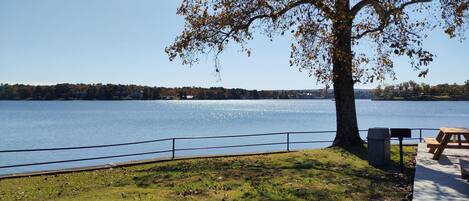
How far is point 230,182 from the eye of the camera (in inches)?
437

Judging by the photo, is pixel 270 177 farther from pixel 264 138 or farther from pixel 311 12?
pixel 264 138

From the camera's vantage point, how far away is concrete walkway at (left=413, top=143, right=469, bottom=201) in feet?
30.0

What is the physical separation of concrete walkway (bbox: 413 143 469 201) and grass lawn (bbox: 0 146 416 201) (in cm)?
38

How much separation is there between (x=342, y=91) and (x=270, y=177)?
7839mm

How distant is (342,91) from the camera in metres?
18.5

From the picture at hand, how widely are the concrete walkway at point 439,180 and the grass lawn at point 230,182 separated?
379mm

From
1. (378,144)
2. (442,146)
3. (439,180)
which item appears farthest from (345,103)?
(439,180)

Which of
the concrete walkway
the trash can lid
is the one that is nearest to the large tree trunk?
the concrete walkway

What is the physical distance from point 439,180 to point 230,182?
4670 mm

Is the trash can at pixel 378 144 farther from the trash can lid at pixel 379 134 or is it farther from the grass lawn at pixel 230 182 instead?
the grass lawn at pixel 230 182

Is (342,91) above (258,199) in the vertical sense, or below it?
above

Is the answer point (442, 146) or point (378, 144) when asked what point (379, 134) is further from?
point (442, 146)

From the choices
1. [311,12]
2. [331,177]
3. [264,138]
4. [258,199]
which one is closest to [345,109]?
[311,12]

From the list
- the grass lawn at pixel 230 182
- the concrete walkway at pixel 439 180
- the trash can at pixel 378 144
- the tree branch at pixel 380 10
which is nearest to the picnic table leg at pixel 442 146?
the concrete walkway at pixel 439 180
